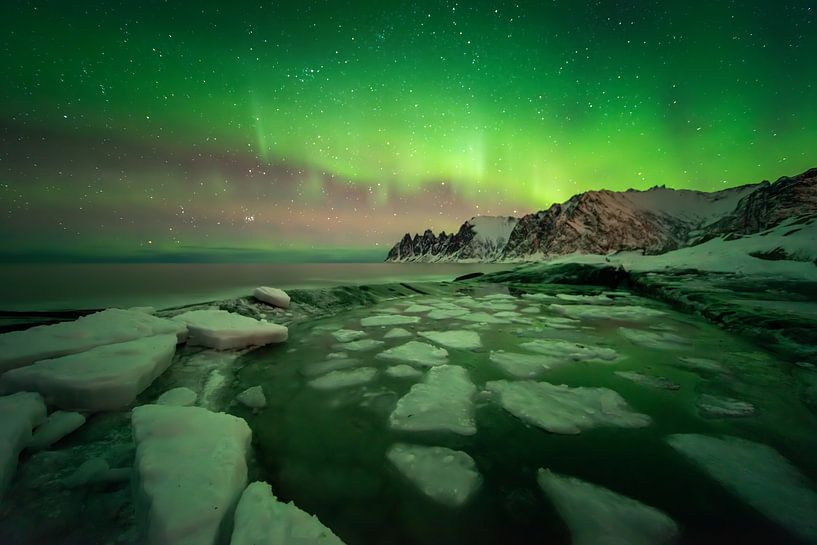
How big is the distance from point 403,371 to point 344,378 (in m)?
0.71

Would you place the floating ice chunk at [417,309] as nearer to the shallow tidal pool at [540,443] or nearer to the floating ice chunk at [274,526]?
the shallow tidal pool at [540,443]

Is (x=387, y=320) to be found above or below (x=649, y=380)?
below

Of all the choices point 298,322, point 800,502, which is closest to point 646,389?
point 800,502

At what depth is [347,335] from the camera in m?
5.43

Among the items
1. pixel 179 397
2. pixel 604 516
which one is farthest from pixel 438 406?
pixel 179 397

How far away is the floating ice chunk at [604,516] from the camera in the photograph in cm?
145

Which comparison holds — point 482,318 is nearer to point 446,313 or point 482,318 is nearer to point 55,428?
point 446,313

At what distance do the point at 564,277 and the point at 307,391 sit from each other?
49.7ft

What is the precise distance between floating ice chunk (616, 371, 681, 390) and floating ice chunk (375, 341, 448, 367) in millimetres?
2126

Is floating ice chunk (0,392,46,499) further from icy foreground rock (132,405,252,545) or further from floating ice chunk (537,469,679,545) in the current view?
floating ice chunk (537,469,679,545)

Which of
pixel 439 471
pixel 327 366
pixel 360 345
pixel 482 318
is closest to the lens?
pixel 439 471

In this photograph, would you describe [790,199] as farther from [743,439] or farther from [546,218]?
[546,218]

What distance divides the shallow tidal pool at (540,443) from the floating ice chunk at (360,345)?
180 millimetres

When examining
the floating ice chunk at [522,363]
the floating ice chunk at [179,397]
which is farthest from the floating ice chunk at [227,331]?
the floating ice chunk at [522,363]
